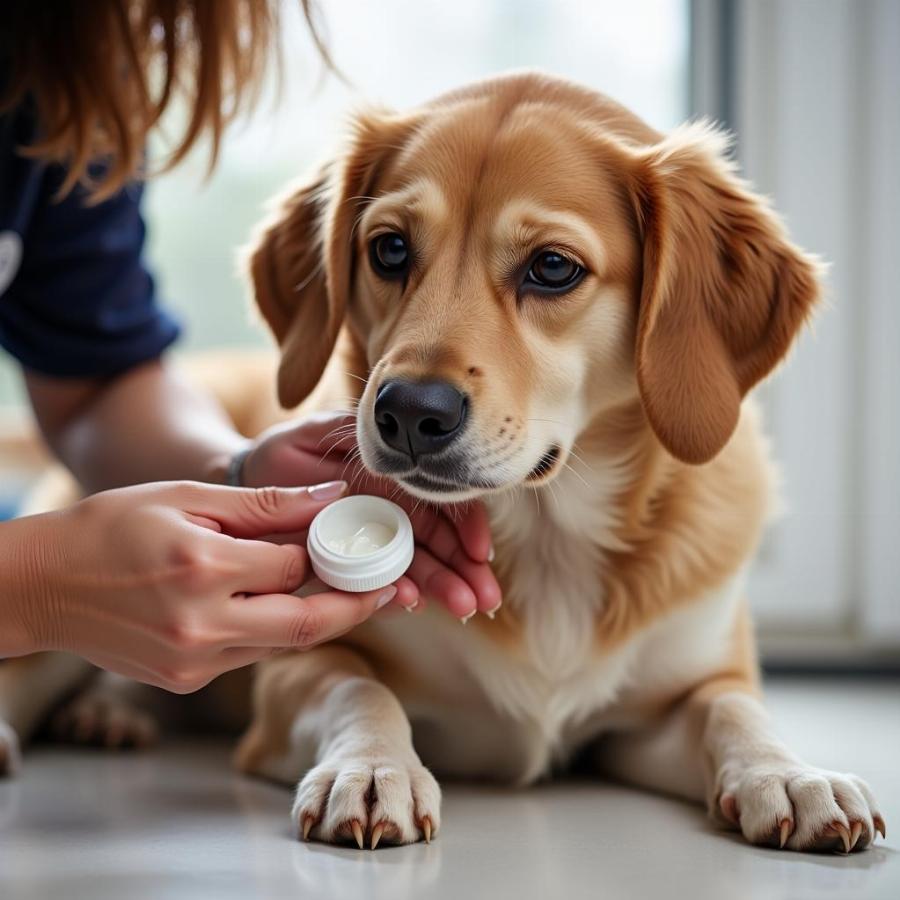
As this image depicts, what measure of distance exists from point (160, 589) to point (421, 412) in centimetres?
33

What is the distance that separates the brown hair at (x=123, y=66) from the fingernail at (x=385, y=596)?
751 mm

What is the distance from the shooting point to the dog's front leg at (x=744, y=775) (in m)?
1.25

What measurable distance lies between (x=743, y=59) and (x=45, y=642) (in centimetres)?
186

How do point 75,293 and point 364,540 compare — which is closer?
point 364,540

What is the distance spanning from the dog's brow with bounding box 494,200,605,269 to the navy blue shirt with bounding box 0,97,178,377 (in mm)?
742

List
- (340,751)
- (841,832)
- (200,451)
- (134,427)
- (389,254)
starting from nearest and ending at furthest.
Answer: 1. (841,832)
2. (340,751)
3. (389,254)
4. (200,451)
5. (134,427)

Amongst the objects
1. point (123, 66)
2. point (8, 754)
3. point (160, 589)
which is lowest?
point (8, 754)

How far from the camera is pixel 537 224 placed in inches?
57.2

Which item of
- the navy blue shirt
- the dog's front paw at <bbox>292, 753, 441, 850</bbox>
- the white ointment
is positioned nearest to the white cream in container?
the white ointment

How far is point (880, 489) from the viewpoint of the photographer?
7.97ft

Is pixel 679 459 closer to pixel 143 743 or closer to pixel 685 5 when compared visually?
pixel 143 743

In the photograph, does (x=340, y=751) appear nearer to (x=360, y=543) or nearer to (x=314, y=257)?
(x=360, y=543)

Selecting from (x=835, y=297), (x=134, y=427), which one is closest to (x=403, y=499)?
(x=134, y=427)

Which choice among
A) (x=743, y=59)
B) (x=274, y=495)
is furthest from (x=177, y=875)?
(x=743, y=59)
